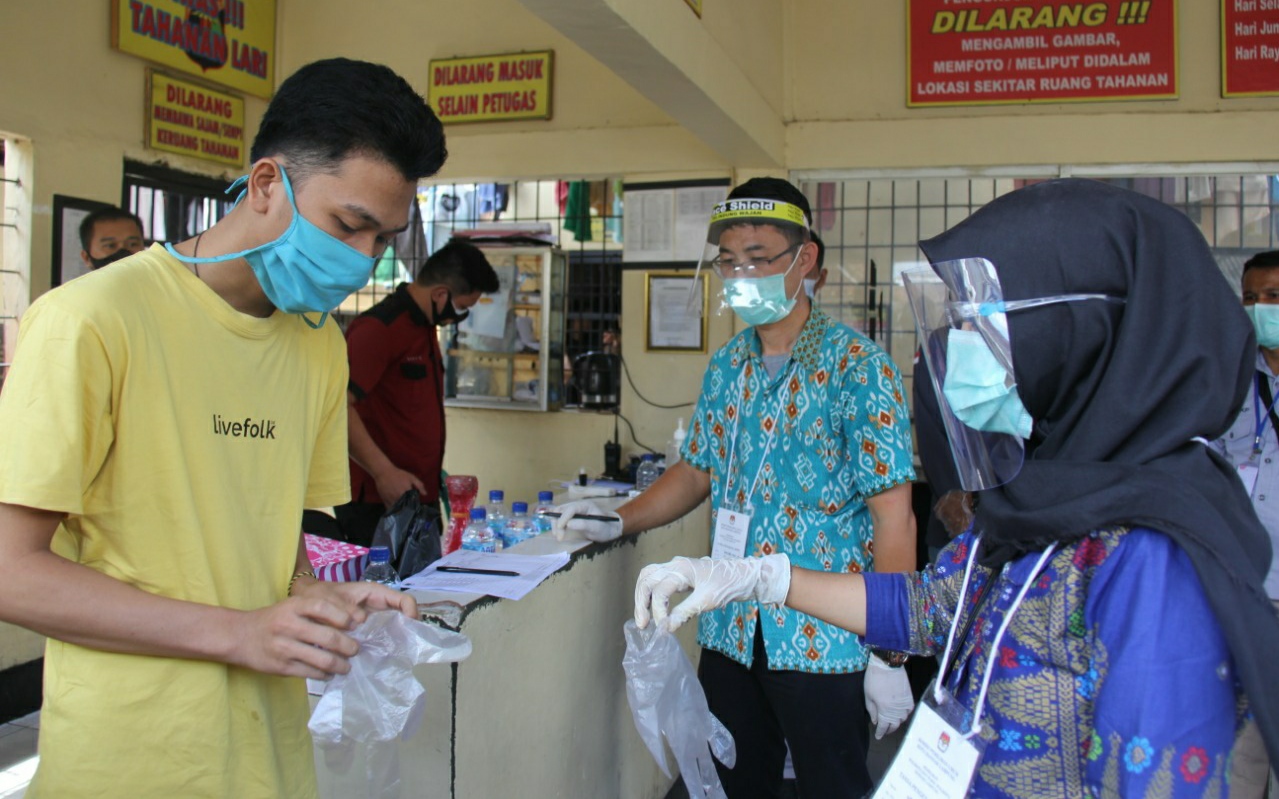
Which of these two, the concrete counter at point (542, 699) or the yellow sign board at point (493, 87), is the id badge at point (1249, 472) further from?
the yellow sign board at point (493, 87)

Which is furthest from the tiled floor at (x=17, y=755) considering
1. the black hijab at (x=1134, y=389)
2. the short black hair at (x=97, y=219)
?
the black hijab at (x=1134, y=389)

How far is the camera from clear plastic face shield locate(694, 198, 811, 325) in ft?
7.75

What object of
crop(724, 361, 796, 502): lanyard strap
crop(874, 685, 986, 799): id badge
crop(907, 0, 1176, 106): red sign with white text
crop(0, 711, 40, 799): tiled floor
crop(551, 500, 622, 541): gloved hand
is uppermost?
crop(907, 0, 1176, 106): red sign with white text

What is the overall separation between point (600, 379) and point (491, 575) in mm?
3123

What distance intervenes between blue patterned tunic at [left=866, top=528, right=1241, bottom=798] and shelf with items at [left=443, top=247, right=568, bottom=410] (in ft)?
14.2

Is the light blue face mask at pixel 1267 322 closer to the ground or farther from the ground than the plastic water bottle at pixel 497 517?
farther from the ground

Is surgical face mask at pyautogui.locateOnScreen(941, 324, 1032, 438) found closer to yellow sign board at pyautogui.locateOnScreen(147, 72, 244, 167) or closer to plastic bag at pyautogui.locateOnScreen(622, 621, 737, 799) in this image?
plastic bag at pyautogui.locateOnScreen(622, 621, 737, 799)

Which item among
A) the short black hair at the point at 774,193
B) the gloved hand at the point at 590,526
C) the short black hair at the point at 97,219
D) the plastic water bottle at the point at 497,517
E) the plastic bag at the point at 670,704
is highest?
the short black hair at the point at 97,219

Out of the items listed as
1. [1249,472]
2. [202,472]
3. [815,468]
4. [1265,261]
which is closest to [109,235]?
[202,472]

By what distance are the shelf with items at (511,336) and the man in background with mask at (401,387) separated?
4.16 ft

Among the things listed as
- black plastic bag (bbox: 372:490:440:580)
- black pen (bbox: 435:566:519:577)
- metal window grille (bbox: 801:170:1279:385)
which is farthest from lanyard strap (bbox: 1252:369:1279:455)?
black plastic bag (bbox: 372:490:440:580)

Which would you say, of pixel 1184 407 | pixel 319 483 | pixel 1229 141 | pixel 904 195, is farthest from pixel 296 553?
pixel 904 195

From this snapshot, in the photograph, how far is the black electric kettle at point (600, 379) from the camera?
5.09m

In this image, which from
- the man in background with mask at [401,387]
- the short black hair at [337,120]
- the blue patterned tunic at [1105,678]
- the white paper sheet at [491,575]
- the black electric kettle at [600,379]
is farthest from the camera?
the black electric kettle at [600,379]
